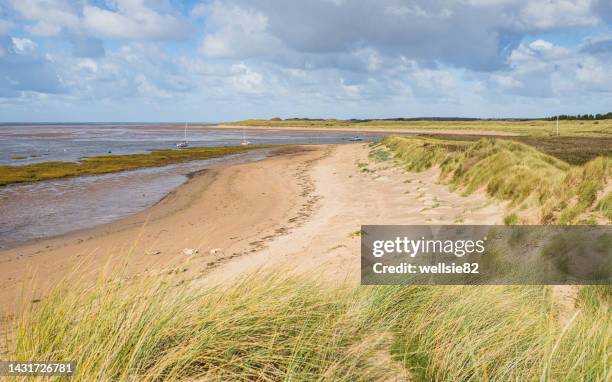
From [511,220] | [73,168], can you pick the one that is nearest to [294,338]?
[511,220]

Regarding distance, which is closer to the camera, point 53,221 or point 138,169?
point 53,221

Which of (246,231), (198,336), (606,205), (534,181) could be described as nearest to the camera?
(198,336)

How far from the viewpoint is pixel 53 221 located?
50.1ft

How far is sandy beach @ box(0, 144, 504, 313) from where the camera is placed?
870 cm

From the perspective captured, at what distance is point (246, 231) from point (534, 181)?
26.6 feet

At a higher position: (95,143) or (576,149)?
(95,143)

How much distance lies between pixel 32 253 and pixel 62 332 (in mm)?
9813

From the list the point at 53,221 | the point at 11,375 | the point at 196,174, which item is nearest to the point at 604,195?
the point at 11,375

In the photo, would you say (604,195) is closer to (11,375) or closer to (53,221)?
Result: (11,375)

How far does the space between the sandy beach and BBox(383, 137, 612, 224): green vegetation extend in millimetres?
636

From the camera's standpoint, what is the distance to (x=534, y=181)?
11094 millimetres

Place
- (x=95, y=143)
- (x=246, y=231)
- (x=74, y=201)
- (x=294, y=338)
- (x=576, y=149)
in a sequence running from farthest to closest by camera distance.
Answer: (x=95, y=143), (x=576, y=149), (x=74, y=201), (x=246, y=231), (x=294, y=338)

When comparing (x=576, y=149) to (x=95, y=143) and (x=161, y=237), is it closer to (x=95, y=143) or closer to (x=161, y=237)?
(x=161, y=237)

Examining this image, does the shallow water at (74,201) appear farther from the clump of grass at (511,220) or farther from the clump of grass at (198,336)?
the clump of grass at (511,220)
